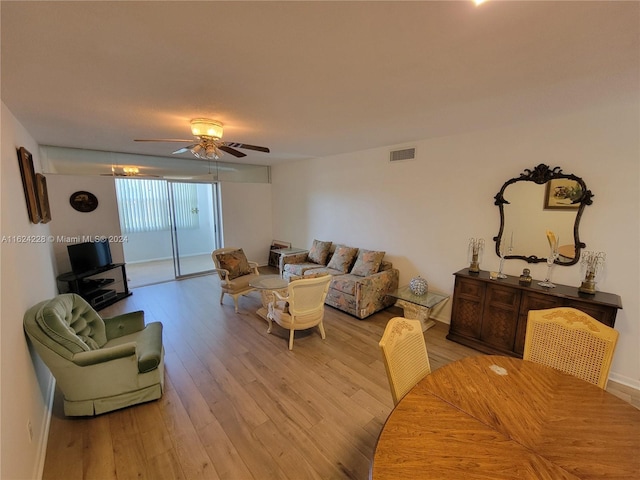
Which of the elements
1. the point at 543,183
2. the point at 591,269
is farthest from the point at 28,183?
the point at 591,269

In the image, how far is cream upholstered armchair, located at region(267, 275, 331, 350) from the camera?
2.91m

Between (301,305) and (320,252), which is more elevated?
(320,252)

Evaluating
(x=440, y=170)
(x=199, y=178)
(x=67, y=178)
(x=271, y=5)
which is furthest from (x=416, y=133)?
(x=67, y=178)

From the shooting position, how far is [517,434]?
1114 millimetres

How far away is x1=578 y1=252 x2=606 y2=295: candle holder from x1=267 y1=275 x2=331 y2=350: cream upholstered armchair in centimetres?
256

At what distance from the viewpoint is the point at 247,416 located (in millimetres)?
2139

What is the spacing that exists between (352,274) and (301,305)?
5.12 feet

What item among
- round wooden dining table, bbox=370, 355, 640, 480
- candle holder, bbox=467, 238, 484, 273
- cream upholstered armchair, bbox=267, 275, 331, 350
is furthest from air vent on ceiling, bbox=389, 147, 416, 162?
round wooden dining table, bbox=370, 355, 640, 480

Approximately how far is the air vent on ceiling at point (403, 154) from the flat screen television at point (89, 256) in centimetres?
513

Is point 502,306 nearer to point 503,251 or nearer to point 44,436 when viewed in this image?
point 503,251

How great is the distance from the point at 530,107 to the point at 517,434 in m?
2.73

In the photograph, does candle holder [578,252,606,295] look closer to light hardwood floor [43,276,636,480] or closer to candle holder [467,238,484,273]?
candle holder [467,238,484,273]

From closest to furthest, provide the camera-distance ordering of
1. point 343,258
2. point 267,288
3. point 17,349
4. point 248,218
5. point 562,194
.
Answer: point 17,349
point 562,194
point 267,288
point 343,258
point 248,218

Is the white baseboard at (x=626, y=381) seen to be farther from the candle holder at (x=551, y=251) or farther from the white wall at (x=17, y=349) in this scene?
the white wall at (x=17, y=349)
